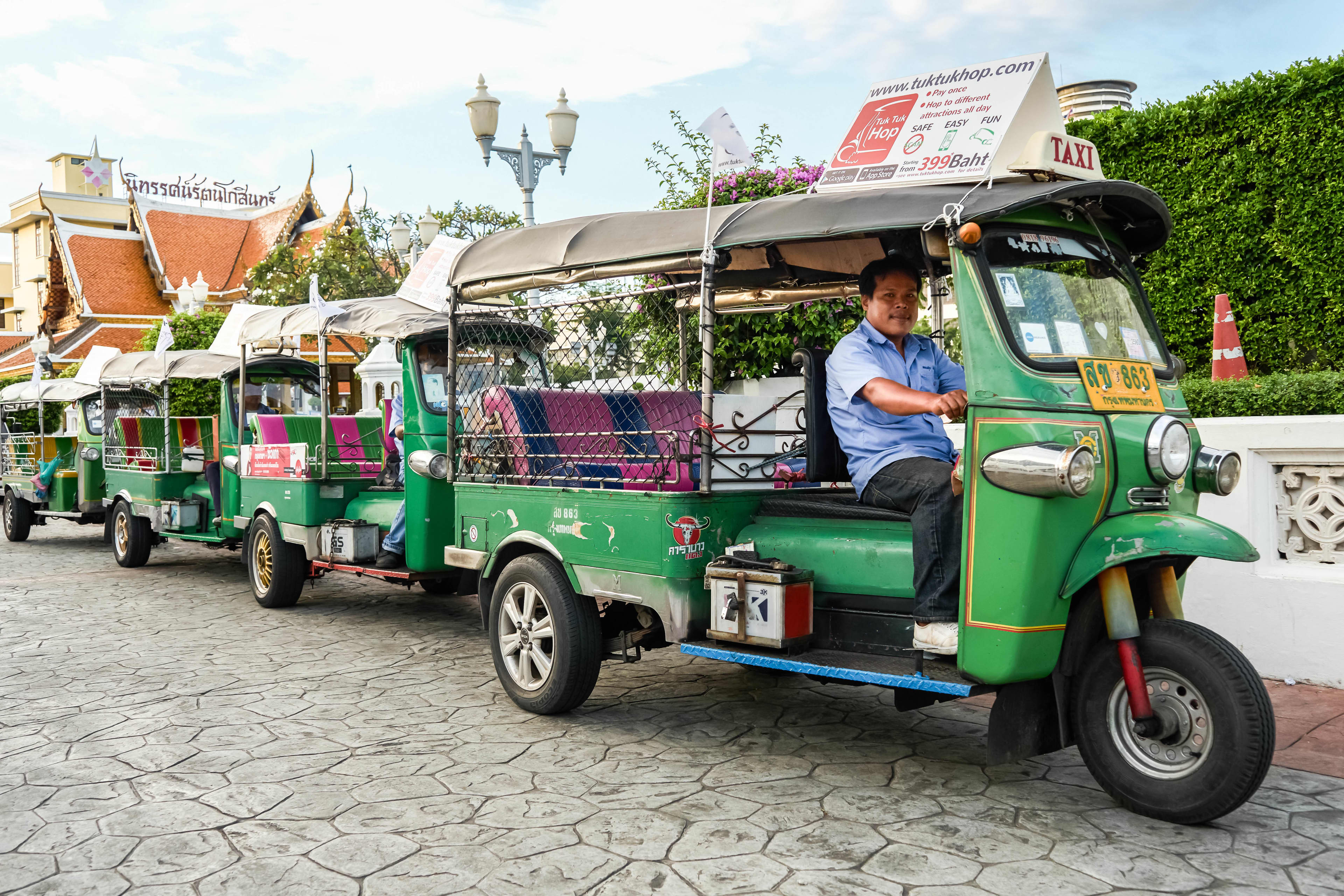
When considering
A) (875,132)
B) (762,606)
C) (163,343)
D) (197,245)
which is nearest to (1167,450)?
(762,606)

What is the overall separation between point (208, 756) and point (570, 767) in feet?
5.51

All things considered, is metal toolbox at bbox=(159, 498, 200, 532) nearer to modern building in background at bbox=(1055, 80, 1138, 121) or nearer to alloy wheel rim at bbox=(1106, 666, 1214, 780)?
alloy wheel rim at bbox=(1106, 666, 1214, 780)

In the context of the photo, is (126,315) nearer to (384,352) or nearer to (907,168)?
(384,352)

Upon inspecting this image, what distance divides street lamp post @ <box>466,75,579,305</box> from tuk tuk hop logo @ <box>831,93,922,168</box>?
8716mm

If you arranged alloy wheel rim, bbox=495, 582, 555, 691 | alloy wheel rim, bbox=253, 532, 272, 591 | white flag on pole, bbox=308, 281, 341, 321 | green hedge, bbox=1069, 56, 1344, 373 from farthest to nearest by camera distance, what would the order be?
alloy wheel rim, bbox=253, 532, 272, 591, green hedge, bbox=1069, 56, 1344, 373, white flag on pole, bbox=308, 281, 341, 321, alloy wheel rim, bbox=495, 582, 555, 691

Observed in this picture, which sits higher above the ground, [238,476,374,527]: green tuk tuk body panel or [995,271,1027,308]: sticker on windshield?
[995,271,1027,308]: sticker on windshield

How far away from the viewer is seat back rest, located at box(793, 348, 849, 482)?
4914 millimetres

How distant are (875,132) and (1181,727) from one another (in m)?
2.66

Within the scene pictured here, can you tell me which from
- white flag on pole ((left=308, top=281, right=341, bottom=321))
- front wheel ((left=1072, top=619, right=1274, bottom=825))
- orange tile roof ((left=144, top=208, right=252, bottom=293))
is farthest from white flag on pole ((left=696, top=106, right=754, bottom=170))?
orange tile roof ((left=144, top=208, right=252, bottom=293))

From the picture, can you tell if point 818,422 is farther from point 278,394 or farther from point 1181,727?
point 278,394

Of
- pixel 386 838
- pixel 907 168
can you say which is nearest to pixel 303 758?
pixel 386 838

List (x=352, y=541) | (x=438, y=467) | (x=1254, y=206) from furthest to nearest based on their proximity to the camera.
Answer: (x=1254, y=206) → (x=352, y=541) → (x=438, y=467)

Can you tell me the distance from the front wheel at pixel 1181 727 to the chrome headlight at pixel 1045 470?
61 centimetres

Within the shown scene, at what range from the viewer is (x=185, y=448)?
11562mm
